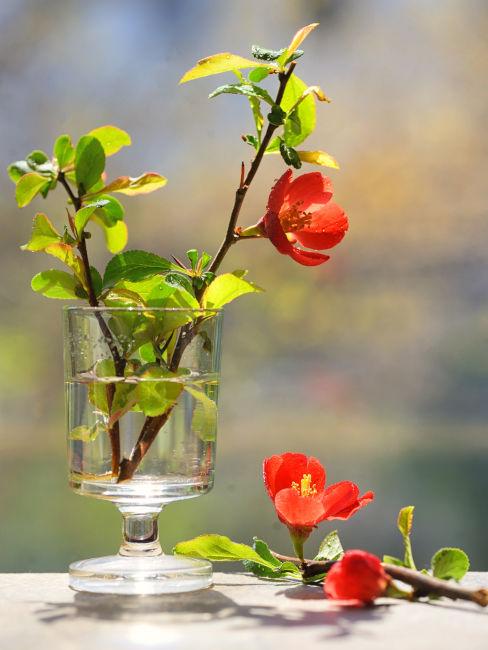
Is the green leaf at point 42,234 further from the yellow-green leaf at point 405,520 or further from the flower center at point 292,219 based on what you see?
the yellow-green leaf at point 405,520

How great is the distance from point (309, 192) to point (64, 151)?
0.54 feet

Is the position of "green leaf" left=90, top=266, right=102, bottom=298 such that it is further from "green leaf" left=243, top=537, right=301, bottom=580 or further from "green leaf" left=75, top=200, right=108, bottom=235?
"green leaf" left=243, top=537, right=301, bottom=580

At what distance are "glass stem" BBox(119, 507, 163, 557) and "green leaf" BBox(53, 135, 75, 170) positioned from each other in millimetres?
239

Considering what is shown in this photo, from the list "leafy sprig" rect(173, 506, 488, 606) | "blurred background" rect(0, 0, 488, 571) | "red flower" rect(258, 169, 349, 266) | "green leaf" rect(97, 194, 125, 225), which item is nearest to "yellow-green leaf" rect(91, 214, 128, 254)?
"green leaf" rect(97, 194, 125, 225)

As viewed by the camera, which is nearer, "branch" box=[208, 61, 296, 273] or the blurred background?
"branch" box=[208, 61, 296, 273]

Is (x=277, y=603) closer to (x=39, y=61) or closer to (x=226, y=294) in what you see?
(x=226, y=294)

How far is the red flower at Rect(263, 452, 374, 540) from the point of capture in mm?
691

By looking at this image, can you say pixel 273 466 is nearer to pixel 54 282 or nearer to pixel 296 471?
pixel 296 471

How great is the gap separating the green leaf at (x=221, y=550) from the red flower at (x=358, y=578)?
0.37 ft

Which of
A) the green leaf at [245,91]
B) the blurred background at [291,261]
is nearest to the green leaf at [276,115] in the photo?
the green leaf at [245,91]

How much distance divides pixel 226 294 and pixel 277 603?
0.20 metres

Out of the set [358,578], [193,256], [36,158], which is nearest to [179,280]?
[193,256]

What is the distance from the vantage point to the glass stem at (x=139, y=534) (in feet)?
2.29

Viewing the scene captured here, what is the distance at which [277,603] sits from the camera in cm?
65
